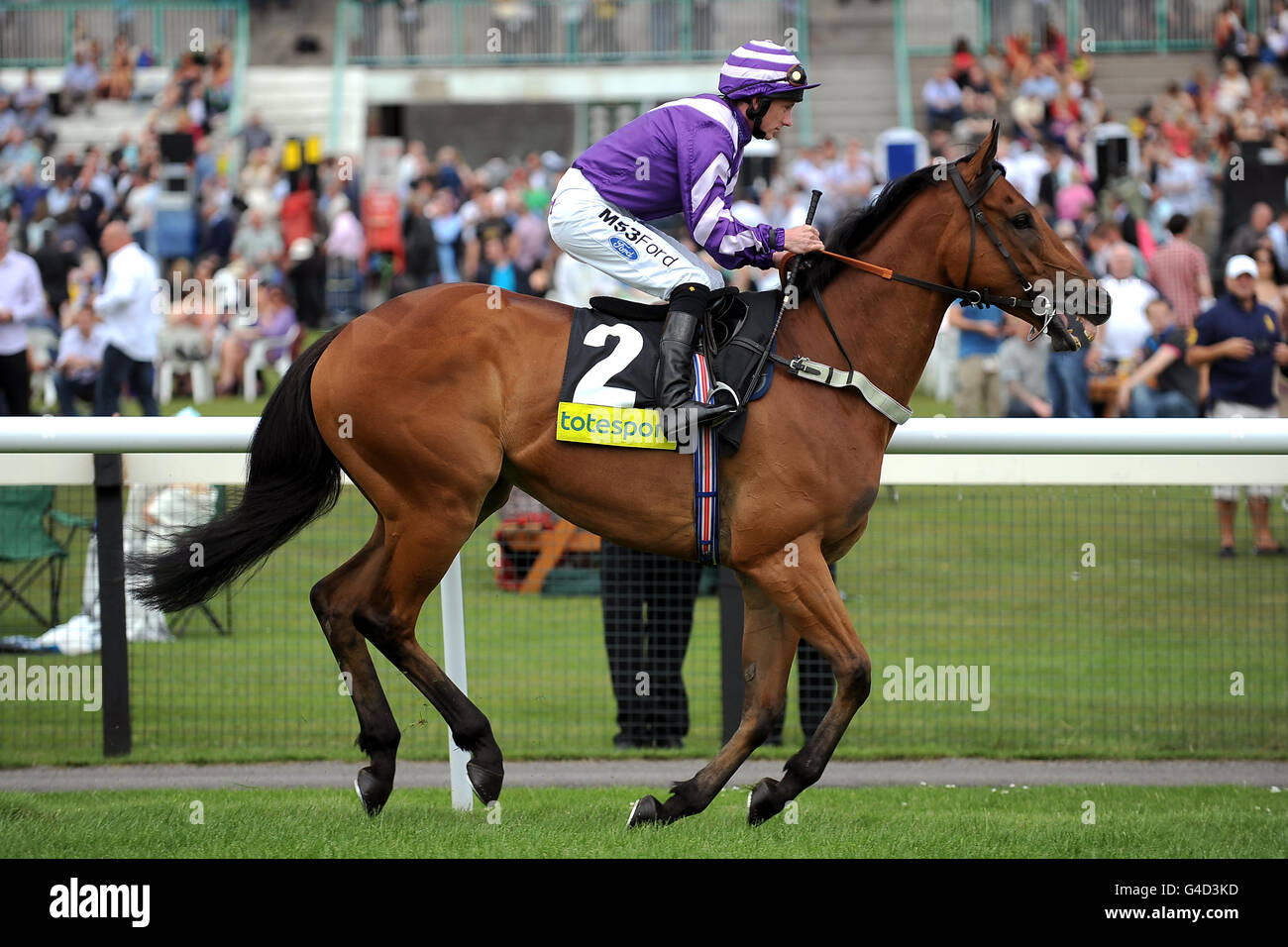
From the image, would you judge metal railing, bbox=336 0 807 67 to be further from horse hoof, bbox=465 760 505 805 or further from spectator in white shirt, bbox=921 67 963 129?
horse hoof, bbox=465 760 505 805

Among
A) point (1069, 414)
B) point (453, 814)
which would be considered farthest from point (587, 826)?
point (1069, 414)

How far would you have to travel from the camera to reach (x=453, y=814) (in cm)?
554

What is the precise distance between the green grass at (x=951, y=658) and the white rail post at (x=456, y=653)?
1170 mm

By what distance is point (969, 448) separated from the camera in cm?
592

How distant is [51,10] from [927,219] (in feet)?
82.6

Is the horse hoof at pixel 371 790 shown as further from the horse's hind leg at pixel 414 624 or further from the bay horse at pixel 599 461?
the horse's hind leg at pixel 414 624

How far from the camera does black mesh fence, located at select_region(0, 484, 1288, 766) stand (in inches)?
271

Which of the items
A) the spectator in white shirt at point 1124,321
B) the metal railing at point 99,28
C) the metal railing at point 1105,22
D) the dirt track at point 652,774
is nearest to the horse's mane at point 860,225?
the dirt track at point 652,774

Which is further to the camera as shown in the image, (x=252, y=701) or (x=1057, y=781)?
(x=252, y=701)

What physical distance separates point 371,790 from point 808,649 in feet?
7.16

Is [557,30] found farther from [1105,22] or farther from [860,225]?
[860,225]

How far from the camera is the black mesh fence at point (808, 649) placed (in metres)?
6.89

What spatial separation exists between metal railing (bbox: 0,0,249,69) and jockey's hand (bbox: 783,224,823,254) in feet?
76.8
